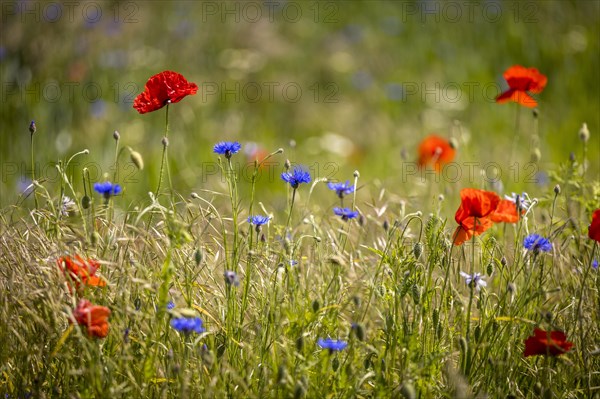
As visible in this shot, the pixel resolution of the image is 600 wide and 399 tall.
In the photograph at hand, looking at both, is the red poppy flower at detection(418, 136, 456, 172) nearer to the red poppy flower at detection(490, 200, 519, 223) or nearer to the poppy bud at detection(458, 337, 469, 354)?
the red poppy flower at detection(490, 200, 519, 223)

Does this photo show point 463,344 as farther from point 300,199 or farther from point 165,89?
point 300,199

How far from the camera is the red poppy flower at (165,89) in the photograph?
6.58ft

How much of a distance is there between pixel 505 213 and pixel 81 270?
1.07m

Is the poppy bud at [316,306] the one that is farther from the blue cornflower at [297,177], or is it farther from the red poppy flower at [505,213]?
the red poppy flower at [505,213]

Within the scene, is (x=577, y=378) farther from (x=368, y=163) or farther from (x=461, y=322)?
(x=368, y=163)

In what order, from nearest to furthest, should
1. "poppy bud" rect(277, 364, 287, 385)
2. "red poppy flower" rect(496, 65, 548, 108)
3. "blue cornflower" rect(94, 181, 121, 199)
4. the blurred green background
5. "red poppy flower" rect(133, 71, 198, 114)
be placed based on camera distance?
"poppy bud" rect(277, 364, 287, 385) → "blue cornflower" rect(94, 181, 121, 199) → "red poppy flower" rect(133, 71, 198, 114) → "red poppy flower" rect(496, 65, 548, 108) → the blurred green background

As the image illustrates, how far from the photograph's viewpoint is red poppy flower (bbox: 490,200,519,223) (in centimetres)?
195

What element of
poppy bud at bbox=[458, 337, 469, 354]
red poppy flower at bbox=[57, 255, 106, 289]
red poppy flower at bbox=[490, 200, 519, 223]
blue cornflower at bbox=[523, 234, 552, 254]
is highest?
red poppy flower at bbox=[490, 200, 519, 223]

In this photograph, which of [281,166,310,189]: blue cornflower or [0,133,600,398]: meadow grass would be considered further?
[281,166,310,189]: blue cornflower

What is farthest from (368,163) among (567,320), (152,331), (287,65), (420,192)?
(152,331)

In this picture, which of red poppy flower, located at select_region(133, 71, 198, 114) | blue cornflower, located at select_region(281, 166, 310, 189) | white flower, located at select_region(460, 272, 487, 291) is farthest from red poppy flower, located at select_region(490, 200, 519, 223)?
red poppy flower, located at select_region(133, 71, 198, 114)

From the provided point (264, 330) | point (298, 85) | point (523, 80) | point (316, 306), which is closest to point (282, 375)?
point (316, 306)

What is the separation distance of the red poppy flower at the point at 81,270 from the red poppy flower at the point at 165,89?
49cm

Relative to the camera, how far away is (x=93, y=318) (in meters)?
1.59
